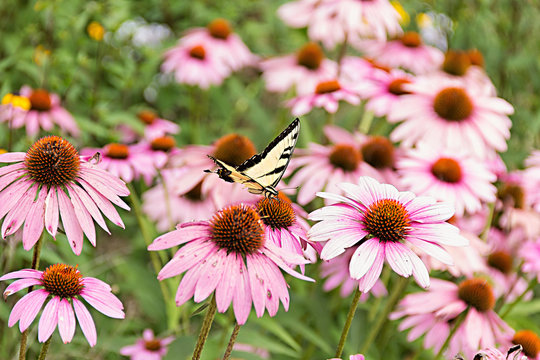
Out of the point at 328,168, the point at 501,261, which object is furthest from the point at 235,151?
the point at 501,261

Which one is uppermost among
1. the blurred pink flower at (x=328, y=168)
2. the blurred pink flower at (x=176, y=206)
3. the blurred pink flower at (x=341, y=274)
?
the blurred pink flower at (x=328, y=168)

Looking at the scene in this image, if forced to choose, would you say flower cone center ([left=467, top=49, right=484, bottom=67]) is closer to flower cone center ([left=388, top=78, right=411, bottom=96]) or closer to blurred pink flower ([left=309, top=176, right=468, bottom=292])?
flower cone center ([left=388, top=78, right=411, bottom=96])

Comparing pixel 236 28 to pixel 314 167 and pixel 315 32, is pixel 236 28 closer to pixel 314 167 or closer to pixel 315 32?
pixel 315 32

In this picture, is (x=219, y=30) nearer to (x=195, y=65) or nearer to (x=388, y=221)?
(x=195, y=65)

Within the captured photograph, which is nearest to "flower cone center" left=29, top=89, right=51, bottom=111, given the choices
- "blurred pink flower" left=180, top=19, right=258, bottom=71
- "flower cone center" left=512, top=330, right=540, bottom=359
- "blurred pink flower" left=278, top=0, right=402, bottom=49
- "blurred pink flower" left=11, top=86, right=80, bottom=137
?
"blurred pink flower" left=11, top=86, right=80, bottom=137

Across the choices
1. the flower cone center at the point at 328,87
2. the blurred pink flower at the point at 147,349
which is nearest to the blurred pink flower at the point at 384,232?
the blurred pink flower at the point at 147,349

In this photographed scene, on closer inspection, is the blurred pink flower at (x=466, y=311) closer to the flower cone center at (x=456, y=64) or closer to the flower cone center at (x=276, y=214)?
the flower cone center at (x=276, y=214)
